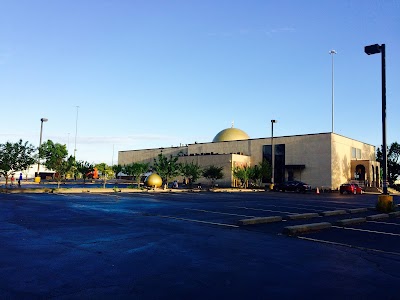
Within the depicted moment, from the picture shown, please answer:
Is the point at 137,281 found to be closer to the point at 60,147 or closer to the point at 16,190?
the point at 16,190

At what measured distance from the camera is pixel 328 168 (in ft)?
178

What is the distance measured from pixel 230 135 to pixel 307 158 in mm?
23899

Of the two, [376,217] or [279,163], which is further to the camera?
[279,163]

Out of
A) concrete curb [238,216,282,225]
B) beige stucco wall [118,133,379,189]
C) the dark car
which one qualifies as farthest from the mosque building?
concrete curb [238,216,282,225]

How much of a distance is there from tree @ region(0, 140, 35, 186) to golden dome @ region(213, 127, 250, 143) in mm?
50202

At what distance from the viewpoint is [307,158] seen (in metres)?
57.6

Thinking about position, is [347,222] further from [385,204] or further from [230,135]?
[230,135]

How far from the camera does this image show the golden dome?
77.4 m

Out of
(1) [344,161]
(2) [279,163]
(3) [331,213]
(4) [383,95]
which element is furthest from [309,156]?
(3) [331,213]

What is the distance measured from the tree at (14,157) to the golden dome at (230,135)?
50.2 meters

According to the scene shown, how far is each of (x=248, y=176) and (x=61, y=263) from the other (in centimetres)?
4852

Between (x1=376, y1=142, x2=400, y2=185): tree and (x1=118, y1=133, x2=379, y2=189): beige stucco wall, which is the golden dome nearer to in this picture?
(x1=118, y1=133, x2=379, y2=189): beige stucco wall

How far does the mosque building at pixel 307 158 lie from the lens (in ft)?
180

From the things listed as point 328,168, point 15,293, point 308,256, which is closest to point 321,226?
point 308,256
